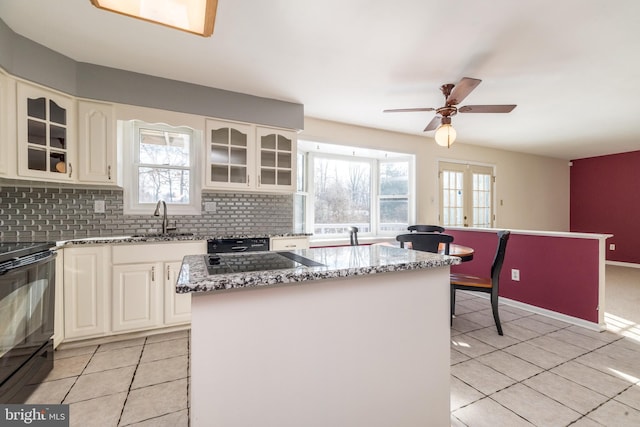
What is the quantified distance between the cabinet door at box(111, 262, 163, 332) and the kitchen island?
1.56m

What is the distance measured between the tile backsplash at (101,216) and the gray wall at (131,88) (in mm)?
873

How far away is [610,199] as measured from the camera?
6.17m

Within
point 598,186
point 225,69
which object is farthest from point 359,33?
point 598,186

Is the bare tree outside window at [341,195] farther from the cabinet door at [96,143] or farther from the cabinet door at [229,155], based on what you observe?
the cabinet door at [96,143]

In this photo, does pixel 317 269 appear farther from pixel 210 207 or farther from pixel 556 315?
pixel 556 315

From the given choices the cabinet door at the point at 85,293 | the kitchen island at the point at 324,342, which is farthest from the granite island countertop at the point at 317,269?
the cabinet door at the point at 85,293

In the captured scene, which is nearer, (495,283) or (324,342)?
(324,342)

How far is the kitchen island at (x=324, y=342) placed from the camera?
0.97 meters

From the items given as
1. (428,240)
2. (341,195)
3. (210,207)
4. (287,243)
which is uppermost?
(341,195)

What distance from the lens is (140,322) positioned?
99.3 inches

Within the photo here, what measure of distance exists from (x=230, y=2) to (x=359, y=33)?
889 mm

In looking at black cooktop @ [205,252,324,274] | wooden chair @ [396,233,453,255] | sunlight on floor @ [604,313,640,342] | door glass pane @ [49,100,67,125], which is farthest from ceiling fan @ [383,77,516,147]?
door glass pane @ [49,100,67,125]

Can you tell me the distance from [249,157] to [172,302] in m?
1.67

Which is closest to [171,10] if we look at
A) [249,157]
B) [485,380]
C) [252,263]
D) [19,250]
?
[252,263]
